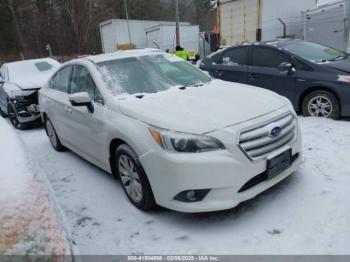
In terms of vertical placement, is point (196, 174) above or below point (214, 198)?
above

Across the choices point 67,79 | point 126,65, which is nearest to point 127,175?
point 126,65

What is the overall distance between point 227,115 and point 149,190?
1.02 m

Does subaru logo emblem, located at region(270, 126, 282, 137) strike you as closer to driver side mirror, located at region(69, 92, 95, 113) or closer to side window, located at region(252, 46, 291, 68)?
driver side mirror, located at region(69, 92, 95, 113)

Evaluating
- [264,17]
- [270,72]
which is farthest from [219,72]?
[264,17]

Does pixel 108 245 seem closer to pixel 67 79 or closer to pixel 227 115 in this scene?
pixel 227 115

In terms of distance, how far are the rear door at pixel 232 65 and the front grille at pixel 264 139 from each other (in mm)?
3729

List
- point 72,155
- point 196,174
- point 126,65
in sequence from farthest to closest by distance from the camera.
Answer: point 72,155
point 126,65
point 196,174

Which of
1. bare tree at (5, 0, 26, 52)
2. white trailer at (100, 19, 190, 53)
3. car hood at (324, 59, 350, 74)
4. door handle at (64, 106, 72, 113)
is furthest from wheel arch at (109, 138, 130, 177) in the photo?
bare tree at (5, 0, 26, 52)

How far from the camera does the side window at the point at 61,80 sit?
4875 millimetres

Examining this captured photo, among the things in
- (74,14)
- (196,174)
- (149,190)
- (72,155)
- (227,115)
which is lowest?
(72,155)

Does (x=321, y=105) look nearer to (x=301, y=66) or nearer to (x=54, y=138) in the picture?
(x=301, y=66)

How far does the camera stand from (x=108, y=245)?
298 cm

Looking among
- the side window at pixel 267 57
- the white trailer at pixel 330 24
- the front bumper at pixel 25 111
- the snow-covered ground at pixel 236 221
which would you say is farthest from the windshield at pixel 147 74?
the white trailer at pixel 330 24

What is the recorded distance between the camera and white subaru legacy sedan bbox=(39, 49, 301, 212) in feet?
9.34
